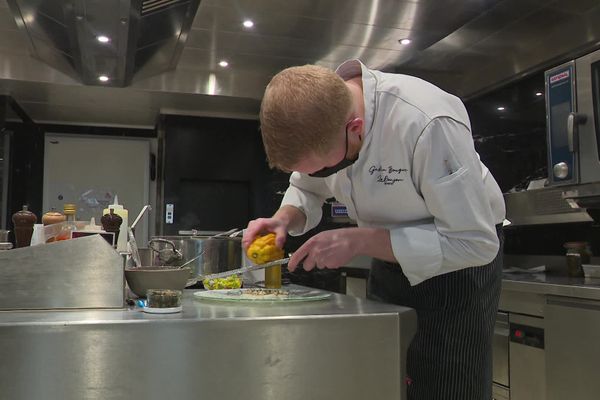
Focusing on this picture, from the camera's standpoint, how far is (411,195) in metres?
1.15

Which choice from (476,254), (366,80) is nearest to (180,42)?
(366,80)

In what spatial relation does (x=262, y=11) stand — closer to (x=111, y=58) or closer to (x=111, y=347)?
(x=111, y=58)

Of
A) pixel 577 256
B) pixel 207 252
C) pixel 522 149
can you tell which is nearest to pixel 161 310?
pixel 207 252

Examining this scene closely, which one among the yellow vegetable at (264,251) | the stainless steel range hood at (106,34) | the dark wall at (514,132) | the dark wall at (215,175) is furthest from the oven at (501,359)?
the dark wall at (215,175)

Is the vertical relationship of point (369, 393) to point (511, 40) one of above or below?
below

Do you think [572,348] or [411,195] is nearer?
[411,195]

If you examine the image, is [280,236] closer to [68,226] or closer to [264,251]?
[264,251]

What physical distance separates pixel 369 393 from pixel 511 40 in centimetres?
289

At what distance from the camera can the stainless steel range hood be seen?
274 cm

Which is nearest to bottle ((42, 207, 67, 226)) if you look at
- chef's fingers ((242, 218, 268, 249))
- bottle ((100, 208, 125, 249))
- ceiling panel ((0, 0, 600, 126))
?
bottle ((100, 208, 125, 249))

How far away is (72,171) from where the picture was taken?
6.43 metres

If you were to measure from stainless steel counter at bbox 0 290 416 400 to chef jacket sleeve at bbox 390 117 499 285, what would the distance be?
179 millimetres

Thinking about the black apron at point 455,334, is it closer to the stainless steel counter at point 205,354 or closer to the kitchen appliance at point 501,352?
the stainless steel counter at point 205,354

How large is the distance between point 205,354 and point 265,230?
1.71 feet
